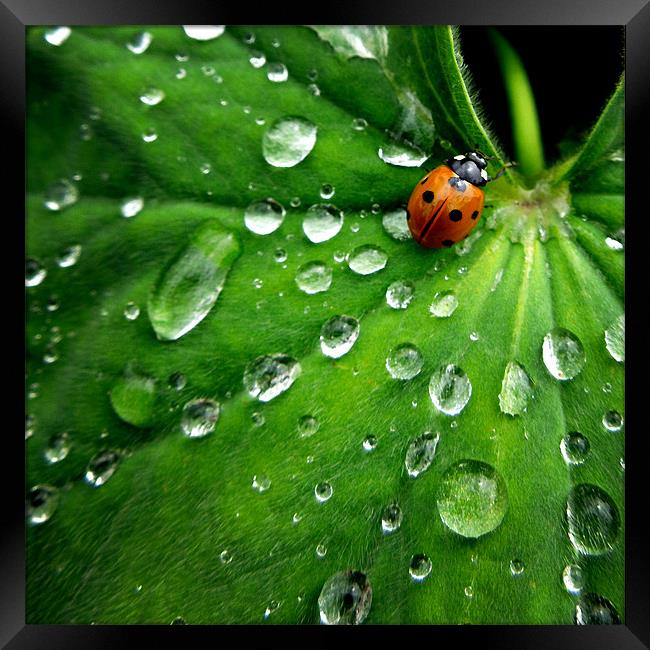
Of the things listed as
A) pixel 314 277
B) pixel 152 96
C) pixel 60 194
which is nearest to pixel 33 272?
pixel 60 194

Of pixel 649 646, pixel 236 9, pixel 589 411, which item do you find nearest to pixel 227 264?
pixel 236 9

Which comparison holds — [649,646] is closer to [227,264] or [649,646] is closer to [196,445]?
[196,445]

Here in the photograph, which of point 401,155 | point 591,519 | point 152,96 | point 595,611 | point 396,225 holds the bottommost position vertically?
point 595,611

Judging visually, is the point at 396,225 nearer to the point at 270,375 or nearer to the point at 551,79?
the point at 270,375

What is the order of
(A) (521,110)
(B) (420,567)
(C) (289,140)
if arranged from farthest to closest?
1. (A) (521,110)
2. (C) (289,140)
3. (B) (420,567)

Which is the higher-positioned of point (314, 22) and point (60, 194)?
point (314, 22)

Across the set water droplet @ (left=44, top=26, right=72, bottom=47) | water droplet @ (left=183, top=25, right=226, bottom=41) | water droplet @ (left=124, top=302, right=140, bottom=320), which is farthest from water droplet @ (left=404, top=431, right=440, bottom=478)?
water droplet @ (left=44, top=26, right=72, bottom=47)

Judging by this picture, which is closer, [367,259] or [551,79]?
[367,259]
